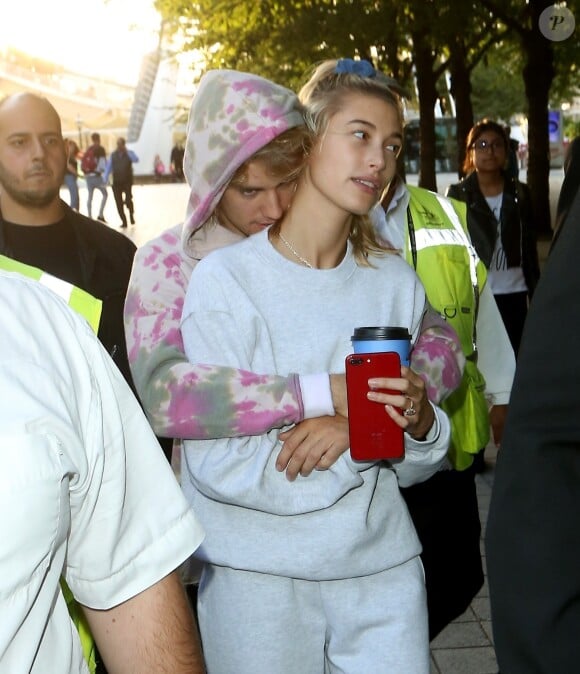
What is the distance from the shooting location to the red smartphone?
2.53 metres

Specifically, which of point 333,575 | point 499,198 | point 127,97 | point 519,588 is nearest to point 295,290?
point 333,575

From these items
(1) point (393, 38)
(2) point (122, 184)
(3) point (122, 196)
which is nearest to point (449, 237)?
(1) point (393, 38)

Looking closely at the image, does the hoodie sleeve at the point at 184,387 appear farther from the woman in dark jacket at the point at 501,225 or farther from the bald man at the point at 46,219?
the woman in dark jacket at the point at 501,225

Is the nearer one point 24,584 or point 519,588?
point 519,588

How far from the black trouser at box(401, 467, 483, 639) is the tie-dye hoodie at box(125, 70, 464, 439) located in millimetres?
409

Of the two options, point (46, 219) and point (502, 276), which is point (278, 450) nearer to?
point (46, 219)

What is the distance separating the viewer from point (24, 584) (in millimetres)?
1519

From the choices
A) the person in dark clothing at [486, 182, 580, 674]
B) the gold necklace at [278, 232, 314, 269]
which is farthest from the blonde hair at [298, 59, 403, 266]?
the person in dark clothing at [486, 182, 580, 674]

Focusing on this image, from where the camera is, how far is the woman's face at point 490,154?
7414mm

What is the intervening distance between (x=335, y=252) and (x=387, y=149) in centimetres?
31

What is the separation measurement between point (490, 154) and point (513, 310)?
0.99 metres

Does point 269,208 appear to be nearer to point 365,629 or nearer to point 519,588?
point 365,629

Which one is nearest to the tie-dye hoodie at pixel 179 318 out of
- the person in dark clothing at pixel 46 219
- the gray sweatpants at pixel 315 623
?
the gray sweatpants at pixel 315 623

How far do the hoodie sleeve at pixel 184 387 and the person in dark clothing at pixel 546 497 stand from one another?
1.55 metres
